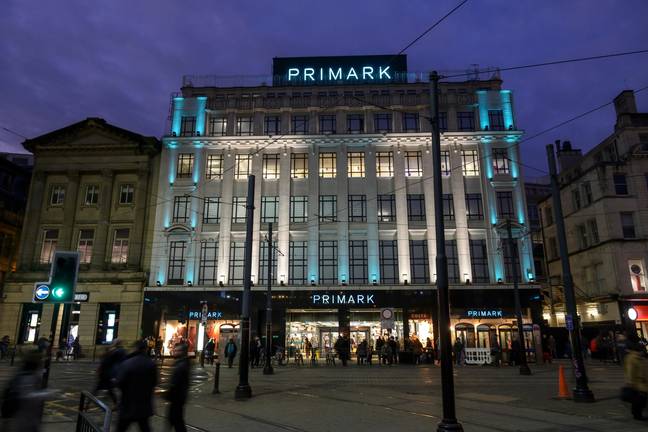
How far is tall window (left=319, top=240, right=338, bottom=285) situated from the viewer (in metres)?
36.8

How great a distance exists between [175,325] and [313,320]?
1056cm

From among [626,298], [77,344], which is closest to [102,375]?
[77,344]

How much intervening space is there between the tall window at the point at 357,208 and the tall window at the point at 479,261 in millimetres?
8564

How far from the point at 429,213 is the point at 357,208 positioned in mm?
5613

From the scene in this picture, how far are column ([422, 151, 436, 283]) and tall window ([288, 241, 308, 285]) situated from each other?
9468mm

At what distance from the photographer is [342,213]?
Result: 3825 centimetres

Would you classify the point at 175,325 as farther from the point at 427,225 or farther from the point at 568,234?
the point at 568,234

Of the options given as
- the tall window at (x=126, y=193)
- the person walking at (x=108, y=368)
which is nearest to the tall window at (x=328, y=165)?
the tall window at (x=126, y=193)

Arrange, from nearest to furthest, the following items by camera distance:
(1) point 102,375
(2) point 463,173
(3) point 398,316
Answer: (1) point 102,375
(3) point 398,316
(2) point 463,173

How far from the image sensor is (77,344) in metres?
33.6

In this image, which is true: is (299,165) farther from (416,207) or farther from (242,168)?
(416,207)

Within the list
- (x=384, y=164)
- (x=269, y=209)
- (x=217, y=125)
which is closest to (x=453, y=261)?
(x=384, y=164)

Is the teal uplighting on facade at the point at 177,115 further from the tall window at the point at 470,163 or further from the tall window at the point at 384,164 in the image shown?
the tall window at the point at 470,163

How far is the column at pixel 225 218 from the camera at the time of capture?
122ft
